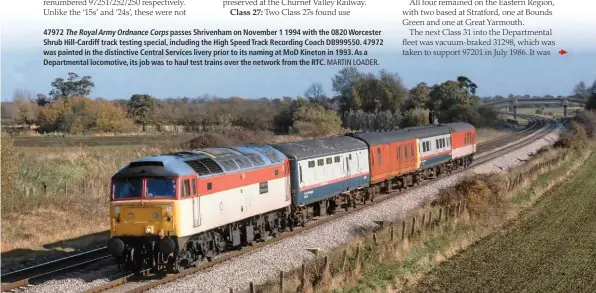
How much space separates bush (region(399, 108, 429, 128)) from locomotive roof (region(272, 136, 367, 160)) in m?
50.6

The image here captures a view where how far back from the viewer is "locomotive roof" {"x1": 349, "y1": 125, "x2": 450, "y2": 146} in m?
35.4

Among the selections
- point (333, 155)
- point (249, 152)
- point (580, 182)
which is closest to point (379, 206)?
point (333, 155)

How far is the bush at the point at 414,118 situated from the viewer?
Answer: 83044 millimetres

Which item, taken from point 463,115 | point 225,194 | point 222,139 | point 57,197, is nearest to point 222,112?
point 222,139

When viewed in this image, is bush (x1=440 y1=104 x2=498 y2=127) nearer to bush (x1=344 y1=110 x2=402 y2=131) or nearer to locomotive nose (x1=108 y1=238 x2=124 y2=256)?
bush (x1=344 y1=110 x2=402 y2=131)

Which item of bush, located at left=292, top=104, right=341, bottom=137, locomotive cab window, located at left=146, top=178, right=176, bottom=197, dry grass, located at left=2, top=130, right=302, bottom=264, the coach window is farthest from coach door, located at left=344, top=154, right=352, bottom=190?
bush, located at left=292, top=104, right=341, bottom=137

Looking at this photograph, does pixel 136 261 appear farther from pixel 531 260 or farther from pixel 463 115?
pixel 463 115

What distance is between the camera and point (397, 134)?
128ft

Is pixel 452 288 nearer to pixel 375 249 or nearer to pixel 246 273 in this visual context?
pixel 375 249

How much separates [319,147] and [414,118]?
56.5m

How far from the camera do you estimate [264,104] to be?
5872 cm

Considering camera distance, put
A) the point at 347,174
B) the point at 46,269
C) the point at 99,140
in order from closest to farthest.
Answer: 1. the point at 46,269
2. the point at 347,174
3. the point at 99,140

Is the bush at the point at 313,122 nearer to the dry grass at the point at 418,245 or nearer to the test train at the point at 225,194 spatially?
the dry grass at the point at 418,245

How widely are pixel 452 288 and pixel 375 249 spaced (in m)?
2.65
